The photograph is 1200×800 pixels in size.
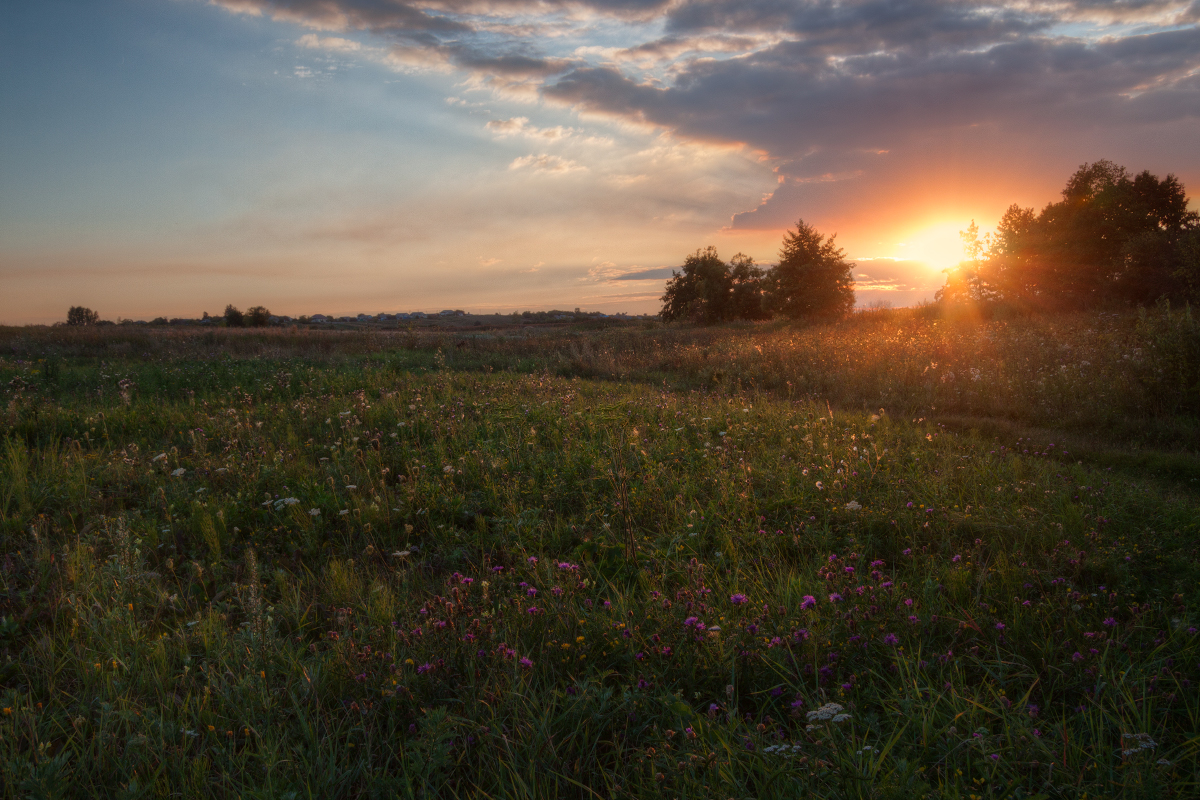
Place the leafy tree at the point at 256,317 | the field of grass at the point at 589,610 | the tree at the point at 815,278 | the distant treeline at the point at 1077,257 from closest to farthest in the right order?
the field of grass at the point at 589,610 → the distant treeline at the point at 1077,257 → the tree at the point at 815,278 → the leafy tree at the point at 256,317

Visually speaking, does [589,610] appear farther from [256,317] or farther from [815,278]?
[256,317]

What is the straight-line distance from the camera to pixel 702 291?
53438 mm

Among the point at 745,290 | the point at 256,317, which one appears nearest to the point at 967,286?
the point at 745,290

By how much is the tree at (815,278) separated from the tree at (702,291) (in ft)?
43.3

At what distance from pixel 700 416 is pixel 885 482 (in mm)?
2703

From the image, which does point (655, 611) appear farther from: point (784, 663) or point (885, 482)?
point (885, 482)

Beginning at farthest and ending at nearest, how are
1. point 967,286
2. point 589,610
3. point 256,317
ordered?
point 256,317 < point 967,286 < point 589,610

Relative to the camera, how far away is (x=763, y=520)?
419cm

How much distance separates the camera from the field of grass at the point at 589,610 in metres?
2.04

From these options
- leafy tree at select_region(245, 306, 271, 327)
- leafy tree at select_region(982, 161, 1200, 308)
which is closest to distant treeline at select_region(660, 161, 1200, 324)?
leafy tree at select_region(982, 161, 1200, 308)

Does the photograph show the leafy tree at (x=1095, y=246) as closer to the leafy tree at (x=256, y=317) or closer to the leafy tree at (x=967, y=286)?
the leafy tree at (x=967, y=286)

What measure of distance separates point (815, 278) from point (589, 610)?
4001 centimetres

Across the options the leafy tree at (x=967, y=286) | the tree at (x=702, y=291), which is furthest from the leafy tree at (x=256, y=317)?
the leafy tree at (x=967, y=286)

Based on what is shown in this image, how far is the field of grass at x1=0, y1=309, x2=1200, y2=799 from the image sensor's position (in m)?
2.04
